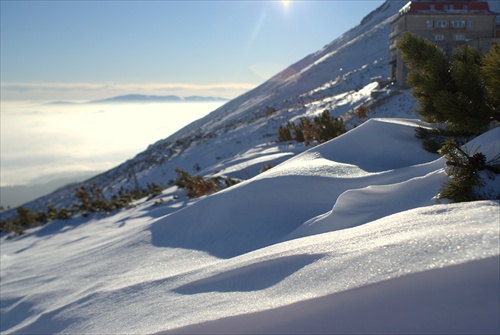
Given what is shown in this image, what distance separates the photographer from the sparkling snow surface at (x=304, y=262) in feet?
4.37

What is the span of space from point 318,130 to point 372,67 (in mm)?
28479

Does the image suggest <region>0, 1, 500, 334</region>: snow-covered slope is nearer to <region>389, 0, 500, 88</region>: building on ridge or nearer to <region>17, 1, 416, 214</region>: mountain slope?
<region>17, 1, 416, 214</region>: mountain slope

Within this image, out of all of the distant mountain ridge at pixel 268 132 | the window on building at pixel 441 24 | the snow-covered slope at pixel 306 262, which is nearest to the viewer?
the snow-covered slope at pixel 306 262

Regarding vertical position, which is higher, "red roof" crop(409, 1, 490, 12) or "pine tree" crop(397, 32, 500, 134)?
"red roof" crop(409, 1, 490, 12)

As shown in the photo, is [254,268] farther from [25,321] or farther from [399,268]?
[25,321]

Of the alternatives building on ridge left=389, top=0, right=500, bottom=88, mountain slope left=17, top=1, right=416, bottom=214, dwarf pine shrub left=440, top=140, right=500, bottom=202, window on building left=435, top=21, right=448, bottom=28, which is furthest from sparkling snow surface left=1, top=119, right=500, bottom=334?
window on building left=435, top=21, right=448, bottom=28

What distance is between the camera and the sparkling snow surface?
1.33m

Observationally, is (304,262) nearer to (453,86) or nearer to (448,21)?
(453,86)

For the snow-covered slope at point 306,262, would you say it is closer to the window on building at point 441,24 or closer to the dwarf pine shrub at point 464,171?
the dwarf pine shrub at point 464,171

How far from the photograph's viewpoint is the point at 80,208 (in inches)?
386

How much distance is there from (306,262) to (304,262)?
0.04 feet

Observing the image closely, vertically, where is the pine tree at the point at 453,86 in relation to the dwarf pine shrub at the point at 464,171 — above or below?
above

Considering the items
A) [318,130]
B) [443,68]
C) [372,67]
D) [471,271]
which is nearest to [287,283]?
[471,271]

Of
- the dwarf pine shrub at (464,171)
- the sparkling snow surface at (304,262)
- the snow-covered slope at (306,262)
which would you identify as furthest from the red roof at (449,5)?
the dwarf pine shrub at (464,171)
